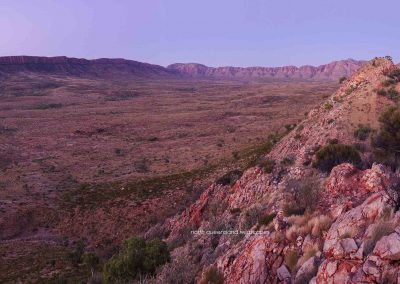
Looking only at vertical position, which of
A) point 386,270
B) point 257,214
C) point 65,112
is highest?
point 386,270

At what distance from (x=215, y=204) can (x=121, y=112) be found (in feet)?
216

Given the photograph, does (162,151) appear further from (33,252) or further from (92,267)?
(92,267)

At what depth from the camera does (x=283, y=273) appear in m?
8.00

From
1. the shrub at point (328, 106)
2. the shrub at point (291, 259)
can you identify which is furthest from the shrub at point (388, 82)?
A: the shrub at point (291, 259)

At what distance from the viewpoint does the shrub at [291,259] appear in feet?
26.6

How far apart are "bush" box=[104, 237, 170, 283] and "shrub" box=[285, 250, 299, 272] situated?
17.2 ft

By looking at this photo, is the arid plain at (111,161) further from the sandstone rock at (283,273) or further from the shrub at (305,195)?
the sandstone rock at (283,273)

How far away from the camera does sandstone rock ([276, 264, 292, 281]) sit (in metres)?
7.90

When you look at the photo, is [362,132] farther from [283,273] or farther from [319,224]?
[283,273]

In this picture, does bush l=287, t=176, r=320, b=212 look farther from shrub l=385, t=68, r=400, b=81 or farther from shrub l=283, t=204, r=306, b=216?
shrub l=385, t=68, r=400, b=81

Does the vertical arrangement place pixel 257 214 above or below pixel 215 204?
above

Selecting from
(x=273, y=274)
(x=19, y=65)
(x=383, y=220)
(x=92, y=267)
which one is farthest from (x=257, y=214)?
(x=19, y=65)

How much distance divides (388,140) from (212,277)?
8.57m

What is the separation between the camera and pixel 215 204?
17656mm
